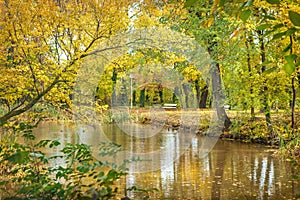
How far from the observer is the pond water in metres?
4.74

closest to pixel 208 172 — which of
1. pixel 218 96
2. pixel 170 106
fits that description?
pixel 218 96

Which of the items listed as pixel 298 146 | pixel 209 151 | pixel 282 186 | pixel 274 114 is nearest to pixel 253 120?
pixel 274 114

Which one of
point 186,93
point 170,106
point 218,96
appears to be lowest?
point 170,106

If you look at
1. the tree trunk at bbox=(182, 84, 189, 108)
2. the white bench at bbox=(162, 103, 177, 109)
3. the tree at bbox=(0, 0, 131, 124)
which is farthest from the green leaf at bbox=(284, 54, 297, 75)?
the white bench at bbox=(162, 103, 177, 109)

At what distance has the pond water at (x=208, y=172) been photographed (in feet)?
15.6

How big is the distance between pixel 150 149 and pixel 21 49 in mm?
4771

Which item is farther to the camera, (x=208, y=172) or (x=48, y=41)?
(x=208, y=172)

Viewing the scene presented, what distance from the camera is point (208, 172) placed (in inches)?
239

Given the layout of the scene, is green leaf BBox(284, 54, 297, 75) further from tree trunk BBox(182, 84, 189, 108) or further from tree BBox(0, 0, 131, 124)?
tree trunk BBox(182, 84, 189, 108)

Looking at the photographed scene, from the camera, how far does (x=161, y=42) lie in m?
4.96

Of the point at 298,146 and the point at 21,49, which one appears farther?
the point at 298,146

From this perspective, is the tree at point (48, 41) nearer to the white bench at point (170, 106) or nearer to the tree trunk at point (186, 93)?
the tree trunk at point (186, 93)

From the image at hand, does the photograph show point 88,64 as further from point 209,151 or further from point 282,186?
point 209,151

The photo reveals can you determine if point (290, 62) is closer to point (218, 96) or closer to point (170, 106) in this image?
point (218, 96)
